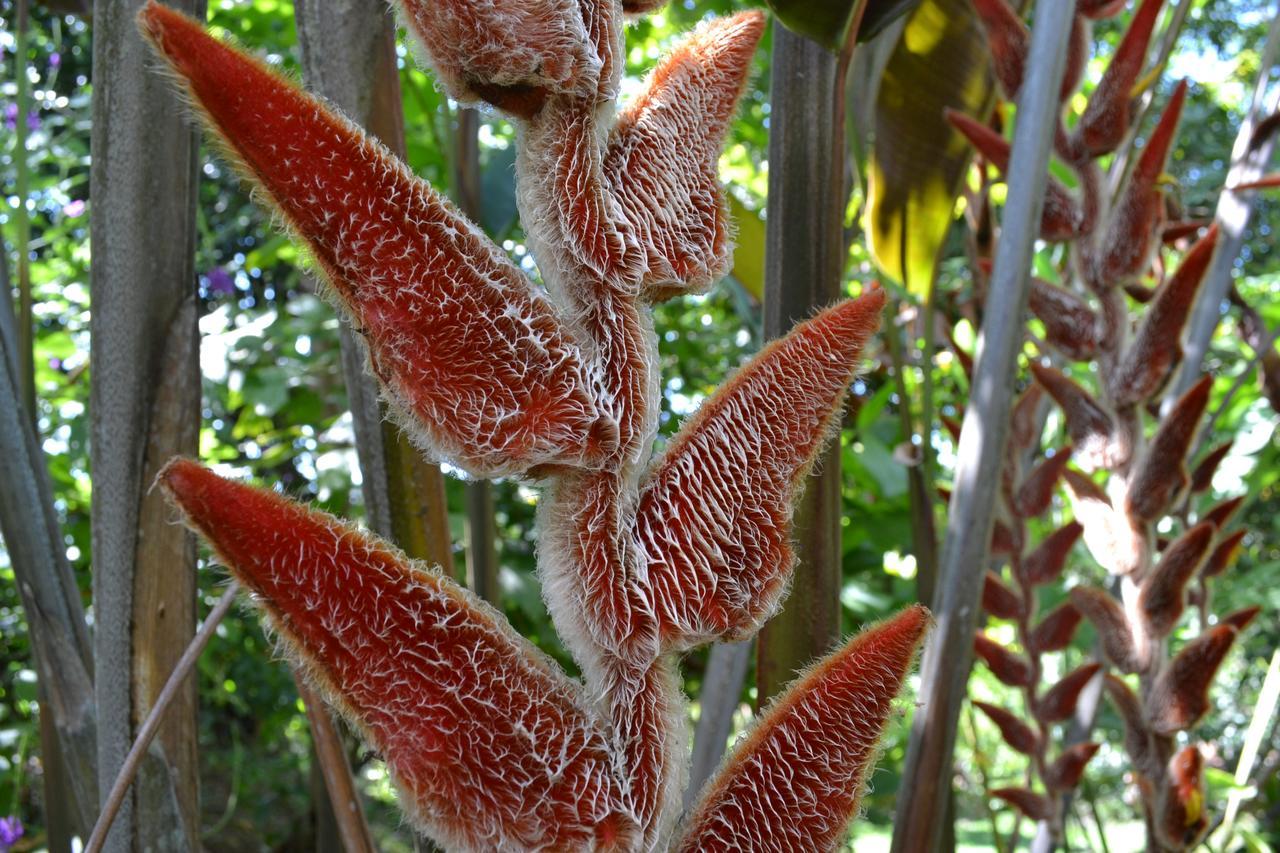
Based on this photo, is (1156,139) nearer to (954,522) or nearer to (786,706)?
(954,522)

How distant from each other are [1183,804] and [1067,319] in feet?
1.12

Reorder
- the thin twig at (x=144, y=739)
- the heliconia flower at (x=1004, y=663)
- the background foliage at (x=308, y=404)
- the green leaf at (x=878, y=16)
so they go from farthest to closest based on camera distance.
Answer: the background foliage at (x=308, y=404) → the heliconia flower at (x=1004, y=663) → the green leaf at (x=878, y=16) → the thin twig at (x=144, y=739)

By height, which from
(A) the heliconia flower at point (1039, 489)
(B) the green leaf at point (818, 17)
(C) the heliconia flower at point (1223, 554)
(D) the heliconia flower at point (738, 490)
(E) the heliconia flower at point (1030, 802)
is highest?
(B) the green leaf at point (818, 17)

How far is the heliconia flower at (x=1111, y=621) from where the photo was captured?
2.60 ft

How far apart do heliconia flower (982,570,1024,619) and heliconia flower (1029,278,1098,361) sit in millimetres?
196

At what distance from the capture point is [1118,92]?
30.2 inches

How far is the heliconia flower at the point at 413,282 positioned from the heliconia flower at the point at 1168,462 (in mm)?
564

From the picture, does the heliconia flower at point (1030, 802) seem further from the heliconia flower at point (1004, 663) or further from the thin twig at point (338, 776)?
the thin twig at point (338, 776)

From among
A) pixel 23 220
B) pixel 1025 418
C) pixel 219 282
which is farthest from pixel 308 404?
pixel 1025 418

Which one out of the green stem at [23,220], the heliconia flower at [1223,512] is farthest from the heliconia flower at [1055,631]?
the green stem at [23,220]

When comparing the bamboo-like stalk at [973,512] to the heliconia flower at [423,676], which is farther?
the bamboo-like stalk at [973,512]

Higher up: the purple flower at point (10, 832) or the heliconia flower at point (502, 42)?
the heliconia flower at point (502, 42)

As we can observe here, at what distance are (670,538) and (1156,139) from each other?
630 mm

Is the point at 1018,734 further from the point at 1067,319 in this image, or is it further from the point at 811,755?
the point at 811,755
